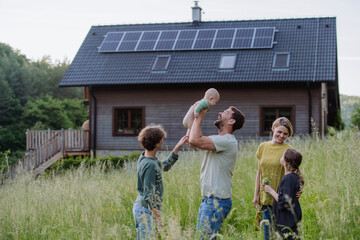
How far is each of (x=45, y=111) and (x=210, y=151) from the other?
3976 centimetres

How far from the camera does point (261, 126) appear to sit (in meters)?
21.3

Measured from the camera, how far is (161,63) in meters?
22.7

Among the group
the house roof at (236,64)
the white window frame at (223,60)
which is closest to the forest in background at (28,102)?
the house roof at (236,64)

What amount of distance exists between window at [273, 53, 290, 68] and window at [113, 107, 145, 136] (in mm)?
6373

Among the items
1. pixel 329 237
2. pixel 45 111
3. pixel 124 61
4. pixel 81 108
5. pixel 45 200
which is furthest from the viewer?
pixel 81 108

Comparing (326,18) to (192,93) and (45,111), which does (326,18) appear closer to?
(192,93)

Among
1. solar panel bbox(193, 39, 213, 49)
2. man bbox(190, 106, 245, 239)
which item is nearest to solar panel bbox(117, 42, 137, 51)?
solar panel bbox(193, 39, 213, 49)

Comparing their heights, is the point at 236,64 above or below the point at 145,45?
below

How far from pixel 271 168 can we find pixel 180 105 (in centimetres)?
1740

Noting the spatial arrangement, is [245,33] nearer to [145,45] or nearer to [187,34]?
[187,34]

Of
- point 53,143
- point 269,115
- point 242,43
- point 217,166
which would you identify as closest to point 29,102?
point 53,143

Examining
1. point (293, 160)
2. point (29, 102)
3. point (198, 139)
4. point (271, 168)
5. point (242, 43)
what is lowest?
point (271, 168)

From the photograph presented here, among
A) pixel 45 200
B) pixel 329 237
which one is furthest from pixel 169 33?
pixel 329 237

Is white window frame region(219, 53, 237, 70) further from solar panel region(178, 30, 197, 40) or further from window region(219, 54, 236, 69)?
solar panel region(178, 30, 197, 40)
